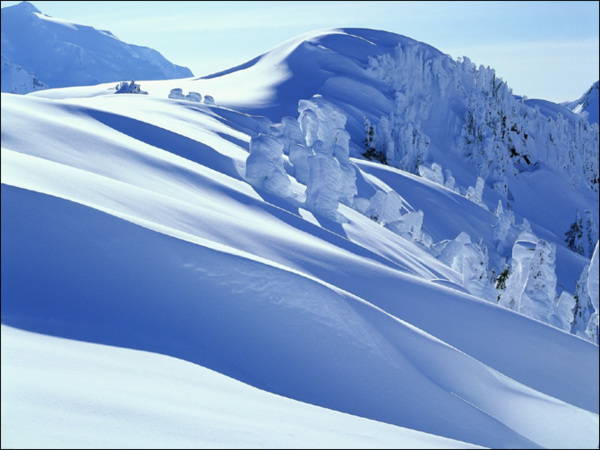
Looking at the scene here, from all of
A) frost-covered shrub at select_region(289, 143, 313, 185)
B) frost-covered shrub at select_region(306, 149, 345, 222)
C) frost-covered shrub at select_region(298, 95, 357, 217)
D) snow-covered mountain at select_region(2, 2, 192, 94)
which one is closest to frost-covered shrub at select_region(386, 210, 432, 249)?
frost-covered shrub at select_region(298, 95, 357, 217)

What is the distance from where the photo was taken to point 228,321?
14.5ft

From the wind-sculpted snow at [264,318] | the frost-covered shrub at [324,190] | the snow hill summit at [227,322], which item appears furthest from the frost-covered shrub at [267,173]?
the wind-sculpted snow at [264,318]

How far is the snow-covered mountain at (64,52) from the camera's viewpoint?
112125 mm

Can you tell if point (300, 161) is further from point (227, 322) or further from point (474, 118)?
point (474, 118)

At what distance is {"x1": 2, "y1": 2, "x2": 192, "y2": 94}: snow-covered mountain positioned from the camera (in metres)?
112

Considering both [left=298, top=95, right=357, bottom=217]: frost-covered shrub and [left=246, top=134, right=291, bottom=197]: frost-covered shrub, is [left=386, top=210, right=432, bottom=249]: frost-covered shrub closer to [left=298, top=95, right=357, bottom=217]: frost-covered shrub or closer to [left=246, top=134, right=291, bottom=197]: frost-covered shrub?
[left=298, top=95, right=357, bottom=217]: frost-covered shrub

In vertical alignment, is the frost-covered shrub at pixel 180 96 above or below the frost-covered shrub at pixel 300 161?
above

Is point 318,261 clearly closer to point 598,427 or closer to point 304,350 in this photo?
point 304,350

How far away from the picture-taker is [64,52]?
11438cm

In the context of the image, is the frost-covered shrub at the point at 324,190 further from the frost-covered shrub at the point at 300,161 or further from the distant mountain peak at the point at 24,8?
the distant mountain peak at the point at 24,8

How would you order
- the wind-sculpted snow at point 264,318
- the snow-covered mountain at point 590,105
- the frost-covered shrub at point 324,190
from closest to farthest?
the wind-sculpted snow at point 264,318 → the frost-covered shrub at point 324,190 → the snow-covered mountain at point 590,105

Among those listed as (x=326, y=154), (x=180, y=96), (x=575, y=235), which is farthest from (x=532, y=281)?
(x=575, y=235)

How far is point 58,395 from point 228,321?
159cm

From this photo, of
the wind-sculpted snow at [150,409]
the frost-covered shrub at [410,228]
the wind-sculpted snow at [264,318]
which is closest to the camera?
the wind-sculpted snow at [150,409]
